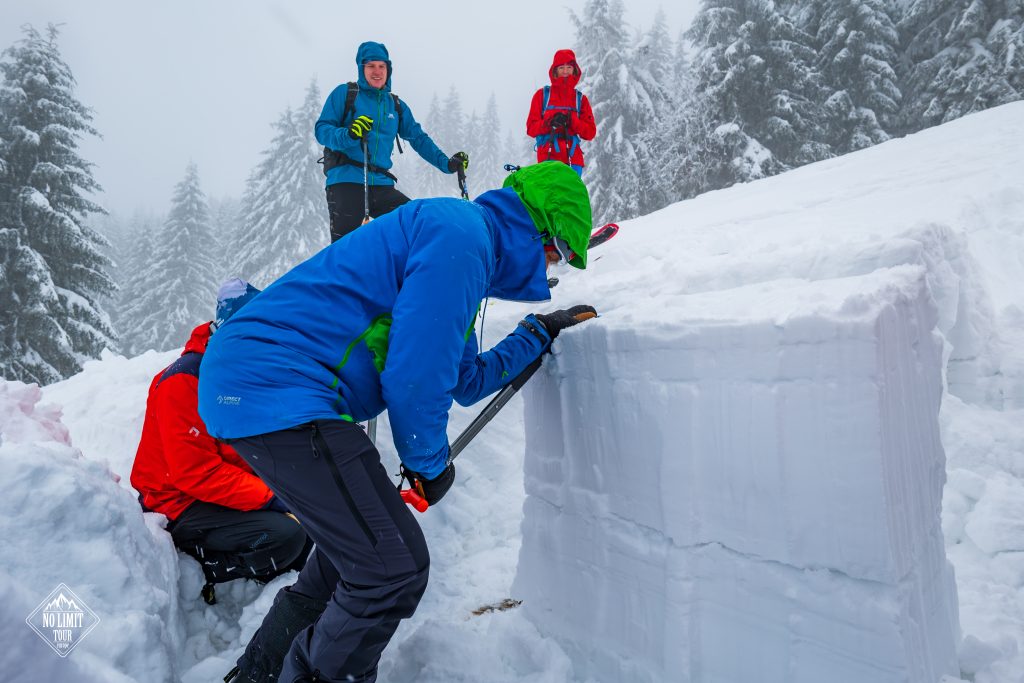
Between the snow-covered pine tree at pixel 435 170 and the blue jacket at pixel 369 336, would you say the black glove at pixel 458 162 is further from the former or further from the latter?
the snow-covered pine tree at pixel 435 170

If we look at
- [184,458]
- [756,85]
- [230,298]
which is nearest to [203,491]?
[184,458]

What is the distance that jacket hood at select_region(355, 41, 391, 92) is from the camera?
14.5ft

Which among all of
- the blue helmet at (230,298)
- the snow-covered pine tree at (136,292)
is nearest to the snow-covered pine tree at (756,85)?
the blue helmet at (230,298)

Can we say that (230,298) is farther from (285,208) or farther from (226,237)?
(226,237)

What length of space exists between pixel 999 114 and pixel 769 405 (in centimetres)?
845

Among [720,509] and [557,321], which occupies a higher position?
[557,321]

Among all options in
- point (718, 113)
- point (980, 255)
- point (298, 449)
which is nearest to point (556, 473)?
point (298, 449)

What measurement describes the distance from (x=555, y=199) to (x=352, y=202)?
293cm

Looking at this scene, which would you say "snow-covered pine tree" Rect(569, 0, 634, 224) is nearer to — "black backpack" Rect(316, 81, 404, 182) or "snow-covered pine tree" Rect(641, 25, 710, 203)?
"snow-covered pine tree" Rect(641, 25, 710, 203)

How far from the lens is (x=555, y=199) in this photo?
200 centimetres

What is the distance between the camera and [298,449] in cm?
166

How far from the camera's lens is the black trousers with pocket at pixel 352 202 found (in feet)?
14.7

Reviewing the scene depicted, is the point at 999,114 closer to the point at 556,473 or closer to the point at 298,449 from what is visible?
the point at 556,473

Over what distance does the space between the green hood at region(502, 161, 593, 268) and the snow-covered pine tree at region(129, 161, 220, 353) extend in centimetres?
2619
